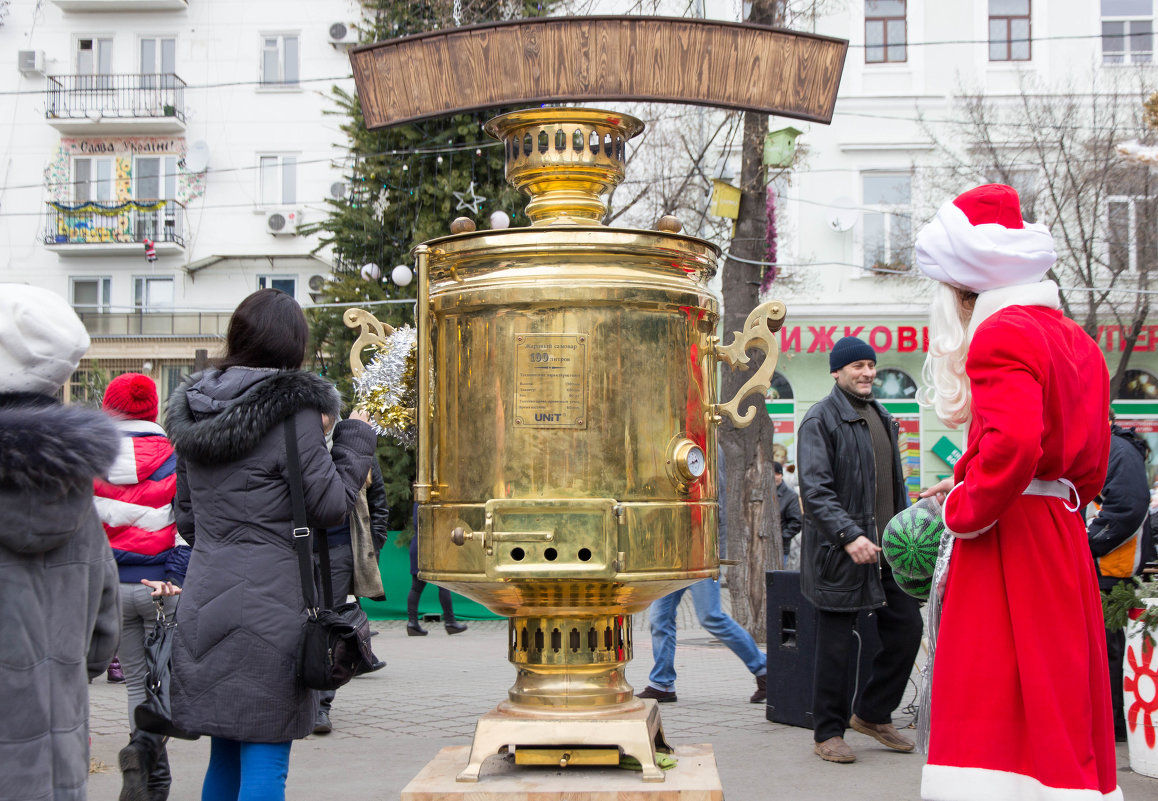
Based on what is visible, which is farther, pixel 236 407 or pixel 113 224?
pixel 113 224

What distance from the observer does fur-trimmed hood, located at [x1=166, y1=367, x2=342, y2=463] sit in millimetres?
3639

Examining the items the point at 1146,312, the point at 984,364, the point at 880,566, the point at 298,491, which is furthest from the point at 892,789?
the point at 1146,312

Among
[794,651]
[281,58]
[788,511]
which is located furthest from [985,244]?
[281,58]

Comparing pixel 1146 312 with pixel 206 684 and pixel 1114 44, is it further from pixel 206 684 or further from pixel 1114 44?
pixel 206 684

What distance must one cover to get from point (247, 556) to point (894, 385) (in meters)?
22.7

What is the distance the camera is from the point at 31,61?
31156mm

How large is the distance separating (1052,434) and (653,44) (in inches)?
72.7

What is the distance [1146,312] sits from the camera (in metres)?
21.9

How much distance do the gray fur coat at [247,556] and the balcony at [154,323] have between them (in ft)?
93.0

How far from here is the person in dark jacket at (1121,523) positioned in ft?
19.8

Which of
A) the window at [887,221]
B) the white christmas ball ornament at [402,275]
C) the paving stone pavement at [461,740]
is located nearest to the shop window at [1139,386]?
the window at [887,221]

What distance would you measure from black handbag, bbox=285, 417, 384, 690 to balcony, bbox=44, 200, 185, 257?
1153 inches

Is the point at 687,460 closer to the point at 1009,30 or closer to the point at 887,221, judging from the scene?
the point at 887,221

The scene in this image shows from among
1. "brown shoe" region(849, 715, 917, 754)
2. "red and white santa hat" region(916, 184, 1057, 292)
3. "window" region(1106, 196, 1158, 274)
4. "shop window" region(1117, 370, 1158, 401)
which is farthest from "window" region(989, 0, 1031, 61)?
"red and white santa hat" region(916, 184, 1057, 292)
